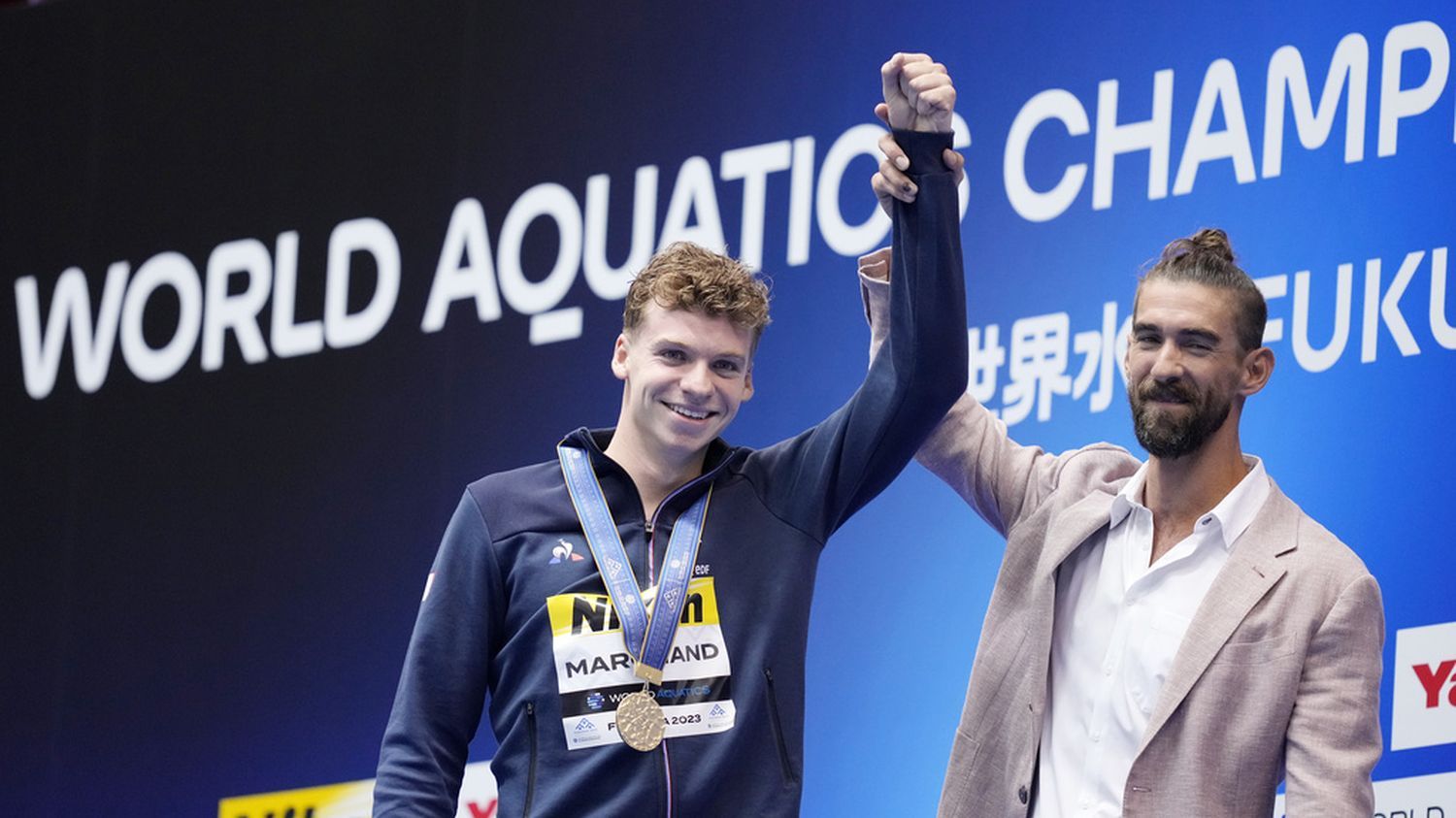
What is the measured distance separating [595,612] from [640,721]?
164 mm

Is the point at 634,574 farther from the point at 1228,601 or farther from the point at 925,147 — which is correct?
the point at 1228,601

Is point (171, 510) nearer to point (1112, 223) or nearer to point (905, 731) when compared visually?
point (905, 731)

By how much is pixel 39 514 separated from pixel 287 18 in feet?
4.87

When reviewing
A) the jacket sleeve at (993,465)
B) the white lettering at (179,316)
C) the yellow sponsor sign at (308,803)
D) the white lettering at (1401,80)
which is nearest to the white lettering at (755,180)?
the white lettering at (1401,80)

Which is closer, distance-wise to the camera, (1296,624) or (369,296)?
(1296,624)

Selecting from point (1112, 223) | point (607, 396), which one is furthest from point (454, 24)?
point (1112, 223)

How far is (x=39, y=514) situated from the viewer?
5.38 m

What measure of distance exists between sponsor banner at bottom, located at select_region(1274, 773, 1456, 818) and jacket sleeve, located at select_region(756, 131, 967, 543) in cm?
159

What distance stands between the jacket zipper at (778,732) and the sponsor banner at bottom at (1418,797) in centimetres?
160

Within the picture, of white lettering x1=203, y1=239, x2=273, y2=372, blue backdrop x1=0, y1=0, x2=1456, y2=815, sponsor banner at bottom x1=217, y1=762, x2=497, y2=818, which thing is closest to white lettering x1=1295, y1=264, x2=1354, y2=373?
blue backdrop x1=0, y1=0, x2=1456, y2=815

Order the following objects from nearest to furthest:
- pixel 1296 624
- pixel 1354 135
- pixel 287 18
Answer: pixel 1296 624 → pixel 1354 135 → pixel 287 18

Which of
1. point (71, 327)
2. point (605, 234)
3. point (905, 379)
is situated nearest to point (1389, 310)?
point (905, 379)

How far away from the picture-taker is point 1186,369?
2.83 meters

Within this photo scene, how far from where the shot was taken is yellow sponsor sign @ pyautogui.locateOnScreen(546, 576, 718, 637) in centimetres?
271
